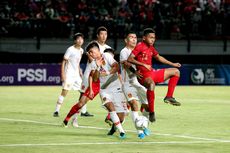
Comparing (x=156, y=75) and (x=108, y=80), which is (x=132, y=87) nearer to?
(x=156, y=75)

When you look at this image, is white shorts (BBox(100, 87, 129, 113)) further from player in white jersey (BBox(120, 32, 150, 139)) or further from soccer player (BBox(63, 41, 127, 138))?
player in white jersey (BBox(120, 32, 150, 139))

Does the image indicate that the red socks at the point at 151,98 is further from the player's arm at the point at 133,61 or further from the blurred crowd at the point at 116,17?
the blurred crowd at the point at 116,17

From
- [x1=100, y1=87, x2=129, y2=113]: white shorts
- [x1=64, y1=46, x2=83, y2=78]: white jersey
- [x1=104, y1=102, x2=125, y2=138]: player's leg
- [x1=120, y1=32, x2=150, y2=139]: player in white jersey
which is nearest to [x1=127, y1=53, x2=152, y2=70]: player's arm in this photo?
[x1=120, y1=32, x2=150, y2=139]: player in white jersey

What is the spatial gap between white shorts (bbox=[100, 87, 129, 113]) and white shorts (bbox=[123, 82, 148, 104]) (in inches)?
9.7

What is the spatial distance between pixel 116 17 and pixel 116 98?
2553 cm

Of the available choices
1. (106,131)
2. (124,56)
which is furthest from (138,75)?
(106,131)

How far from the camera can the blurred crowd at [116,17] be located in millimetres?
38719

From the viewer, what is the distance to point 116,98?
571 inches

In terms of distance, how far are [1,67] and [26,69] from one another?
128 centimetres

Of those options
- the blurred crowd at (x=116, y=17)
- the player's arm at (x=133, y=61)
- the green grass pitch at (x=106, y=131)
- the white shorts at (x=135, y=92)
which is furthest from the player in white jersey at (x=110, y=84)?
the blurred crowd at (x=116, y=17)

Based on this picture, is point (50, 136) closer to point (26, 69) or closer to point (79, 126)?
point (79, 126)

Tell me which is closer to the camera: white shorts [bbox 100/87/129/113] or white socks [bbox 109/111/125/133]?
white socks [bbox 109/111/125/133]

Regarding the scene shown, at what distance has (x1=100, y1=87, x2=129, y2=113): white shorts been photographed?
14398mm

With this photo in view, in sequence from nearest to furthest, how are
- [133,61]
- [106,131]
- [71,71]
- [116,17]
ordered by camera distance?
1. [133,61]
2. [106,131]
3. [71,71]
4. [116,17]
